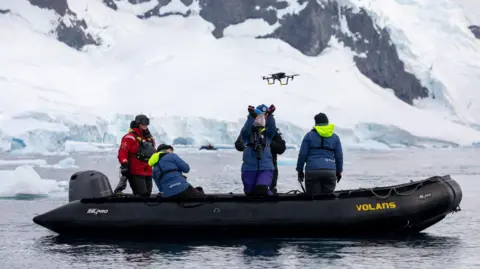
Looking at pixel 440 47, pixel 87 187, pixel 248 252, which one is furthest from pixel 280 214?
pixel 440 47

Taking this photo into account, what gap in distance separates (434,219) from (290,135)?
260 feet

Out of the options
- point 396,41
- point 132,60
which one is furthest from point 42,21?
point 396,41

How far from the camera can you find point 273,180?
43.1 feet

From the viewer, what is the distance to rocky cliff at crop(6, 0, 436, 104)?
138875mm

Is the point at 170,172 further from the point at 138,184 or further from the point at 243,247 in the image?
the point at 243,247

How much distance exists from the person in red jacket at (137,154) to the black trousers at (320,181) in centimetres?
274

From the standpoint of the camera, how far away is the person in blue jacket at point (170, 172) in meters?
12.1

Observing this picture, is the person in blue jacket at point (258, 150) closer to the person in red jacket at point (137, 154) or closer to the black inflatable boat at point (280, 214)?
the black inflatable boat at point (280, 214)

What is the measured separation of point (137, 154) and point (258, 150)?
2376 mm

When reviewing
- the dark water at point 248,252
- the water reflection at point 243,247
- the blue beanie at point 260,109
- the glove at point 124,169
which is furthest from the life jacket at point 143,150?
the blue beanie at point 260,109

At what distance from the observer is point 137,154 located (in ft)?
44.0

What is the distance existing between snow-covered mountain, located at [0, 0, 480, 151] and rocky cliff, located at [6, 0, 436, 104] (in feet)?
0.66

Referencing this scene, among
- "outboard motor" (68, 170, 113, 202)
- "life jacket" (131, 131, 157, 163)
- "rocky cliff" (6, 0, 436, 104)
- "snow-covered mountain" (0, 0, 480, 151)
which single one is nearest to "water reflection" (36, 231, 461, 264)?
"outboard motor" (68, 170, 113, 202)

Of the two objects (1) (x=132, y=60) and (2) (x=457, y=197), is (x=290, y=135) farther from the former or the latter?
(2) (x=457, y=197)
